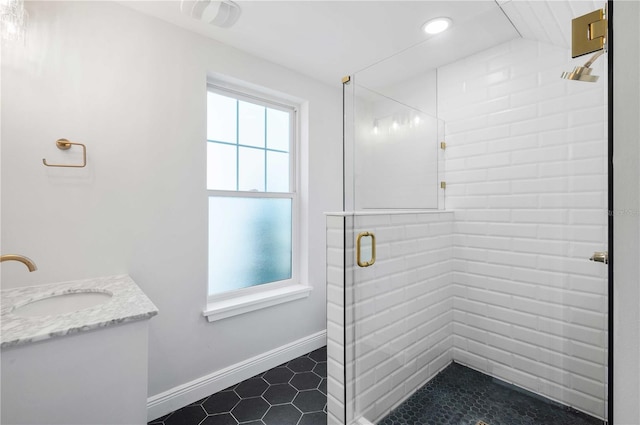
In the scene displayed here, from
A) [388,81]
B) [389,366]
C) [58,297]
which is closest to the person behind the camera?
[58,297]

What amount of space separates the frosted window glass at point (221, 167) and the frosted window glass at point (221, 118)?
0.23 ft

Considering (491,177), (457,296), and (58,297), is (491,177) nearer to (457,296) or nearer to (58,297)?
(457,296)

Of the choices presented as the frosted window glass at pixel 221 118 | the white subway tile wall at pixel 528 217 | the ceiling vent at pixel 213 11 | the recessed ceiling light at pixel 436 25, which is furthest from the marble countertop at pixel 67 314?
the recessed ceiling light at pixel 436 25

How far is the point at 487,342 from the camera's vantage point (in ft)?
5.25

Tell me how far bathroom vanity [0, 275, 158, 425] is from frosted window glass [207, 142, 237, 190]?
3.82 feet

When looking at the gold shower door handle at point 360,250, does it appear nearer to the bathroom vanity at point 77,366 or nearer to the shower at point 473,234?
the shower at point 473,234

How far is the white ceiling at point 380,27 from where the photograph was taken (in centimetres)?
136

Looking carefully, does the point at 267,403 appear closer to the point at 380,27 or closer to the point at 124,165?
the point at 124,165

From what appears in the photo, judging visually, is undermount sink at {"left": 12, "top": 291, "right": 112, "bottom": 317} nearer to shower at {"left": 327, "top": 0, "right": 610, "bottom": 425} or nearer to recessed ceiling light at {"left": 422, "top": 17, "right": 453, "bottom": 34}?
shower at {"left": 327, "top": 0, "right": 610, "bottom": 425}

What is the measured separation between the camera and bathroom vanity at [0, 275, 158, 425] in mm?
808

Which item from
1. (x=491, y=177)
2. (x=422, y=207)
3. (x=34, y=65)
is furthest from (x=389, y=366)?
(x=34, y=65)

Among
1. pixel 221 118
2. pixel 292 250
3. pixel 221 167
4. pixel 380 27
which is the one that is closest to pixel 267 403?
pixel 292 250

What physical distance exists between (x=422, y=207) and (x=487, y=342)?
0.87 metres
